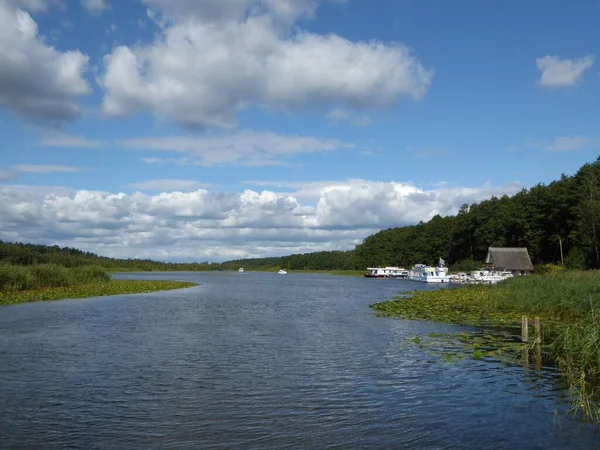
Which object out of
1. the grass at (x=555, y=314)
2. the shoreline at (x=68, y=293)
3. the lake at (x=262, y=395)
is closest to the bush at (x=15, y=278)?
the shoreline at (x=68, y=293)

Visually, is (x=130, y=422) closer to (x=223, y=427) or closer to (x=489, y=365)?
(x=223, y=427)

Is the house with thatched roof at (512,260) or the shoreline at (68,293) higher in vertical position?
the house with thatched roof at (512,260)

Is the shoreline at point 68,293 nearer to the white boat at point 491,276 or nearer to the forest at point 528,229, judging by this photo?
the forest at point 528,229

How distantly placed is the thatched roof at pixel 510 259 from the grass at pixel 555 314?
49.6m

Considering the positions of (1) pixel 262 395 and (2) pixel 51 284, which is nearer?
(1) pixel 262 395

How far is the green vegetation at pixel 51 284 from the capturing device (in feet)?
175

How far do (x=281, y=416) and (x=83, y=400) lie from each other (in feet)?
21.2

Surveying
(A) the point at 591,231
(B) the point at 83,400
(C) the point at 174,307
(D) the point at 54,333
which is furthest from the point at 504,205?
(B) the point at 83,400

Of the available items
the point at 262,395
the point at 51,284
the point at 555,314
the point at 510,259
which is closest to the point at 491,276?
the point at 510,259

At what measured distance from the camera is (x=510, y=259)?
100000mm

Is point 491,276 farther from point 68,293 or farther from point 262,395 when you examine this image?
point 262,395

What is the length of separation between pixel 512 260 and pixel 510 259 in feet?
→ 1.39

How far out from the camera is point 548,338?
26266mm

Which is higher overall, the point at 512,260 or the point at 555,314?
the point at 512,260
